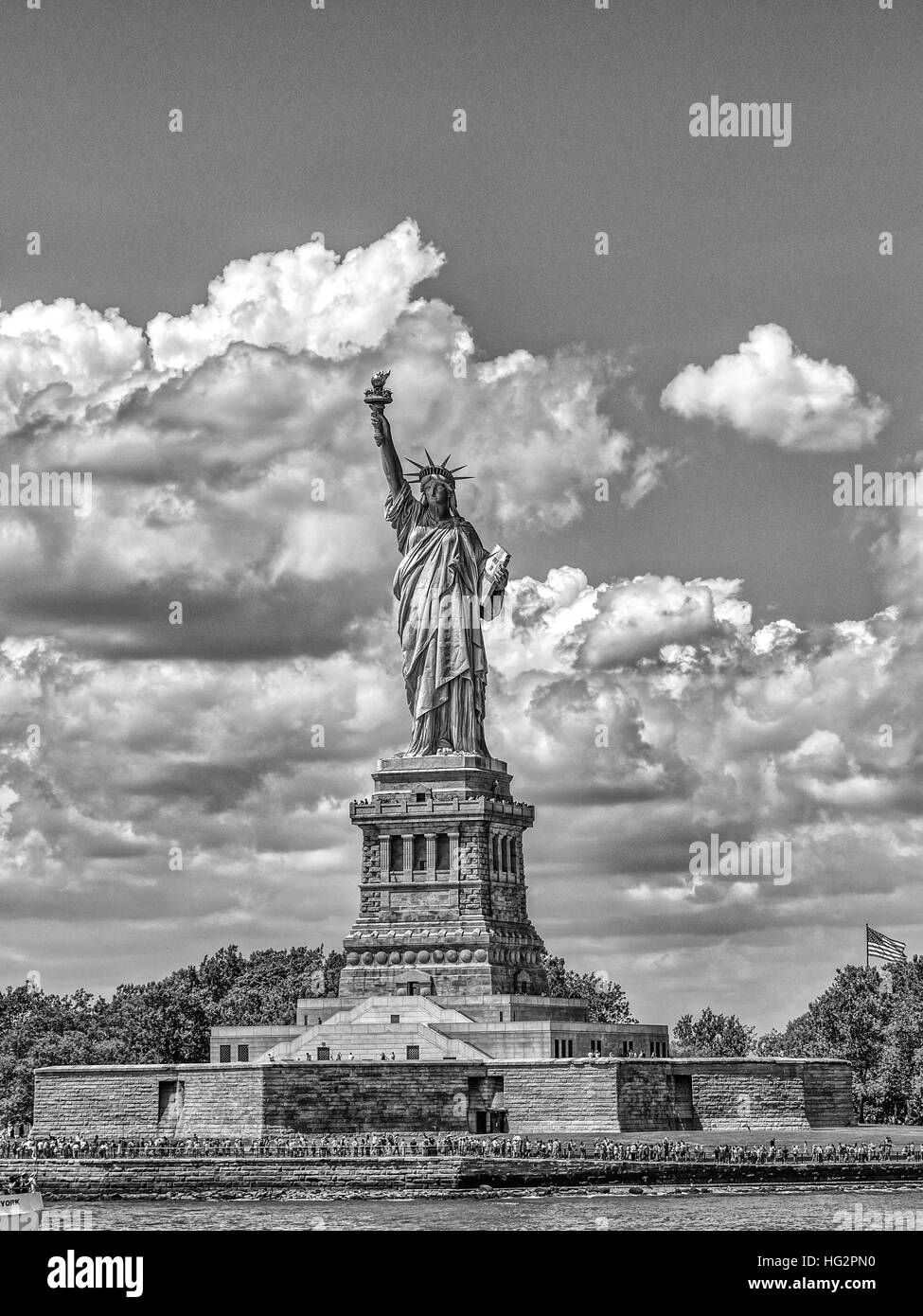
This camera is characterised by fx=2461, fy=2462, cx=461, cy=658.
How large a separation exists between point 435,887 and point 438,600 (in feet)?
34.9

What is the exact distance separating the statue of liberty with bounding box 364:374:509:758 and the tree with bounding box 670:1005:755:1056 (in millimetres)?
48847

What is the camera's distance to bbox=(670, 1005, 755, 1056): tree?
13638cm

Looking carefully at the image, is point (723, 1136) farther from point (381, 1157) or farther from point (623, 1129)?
point (381, 1157)

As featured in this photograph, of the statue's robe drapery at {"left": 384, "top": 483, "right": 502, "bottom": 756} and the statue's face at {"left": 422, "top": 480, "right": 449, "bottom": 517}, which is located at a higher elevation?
the statue's face at {"left": 422, "top": 480, "right": 449, "bottom": 517}

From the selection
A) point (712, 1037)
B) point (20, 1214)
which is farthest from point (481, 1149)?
point (712, 1037)

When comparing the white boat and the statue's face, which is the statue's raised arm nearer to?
the statue's face

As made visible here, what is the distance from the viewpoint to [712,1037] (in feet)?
460

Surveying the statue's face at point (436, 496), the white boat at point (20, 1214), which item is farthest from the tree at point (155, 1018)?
the white boat at point (20, 1214)

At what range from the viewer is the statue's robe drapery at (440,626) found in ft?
293

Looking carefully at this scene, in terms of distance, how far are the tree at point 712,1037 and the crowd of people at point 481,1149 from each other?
6078cm

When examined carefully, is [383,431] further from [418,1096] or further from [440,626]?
[418,1096]

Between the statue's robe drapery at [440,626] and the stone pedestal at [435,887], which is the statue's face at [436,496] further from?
the stone pedestal at [435,887]

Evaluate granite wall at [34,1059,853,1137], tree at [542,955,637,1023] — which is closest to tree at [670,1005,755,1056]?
tree at [542,955,637,1023]
